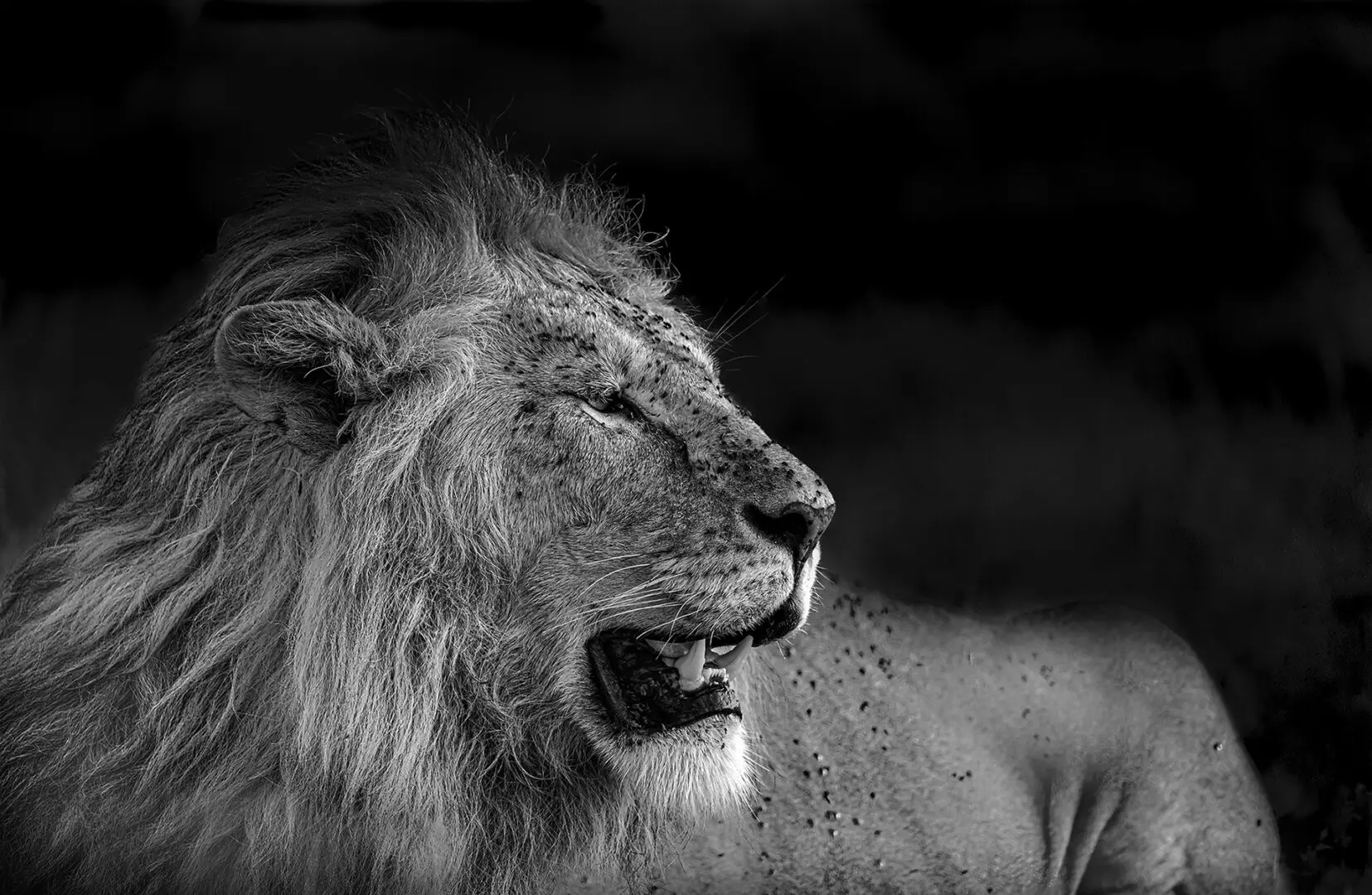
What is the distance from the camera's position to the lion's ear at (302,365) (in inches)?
79.8

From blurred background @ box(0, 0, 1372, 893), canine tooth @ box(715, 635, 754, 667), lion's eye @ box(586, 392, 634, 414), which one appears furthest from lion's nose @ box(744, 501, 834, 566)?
blurred background @ box(0, 0, 1372, 893)

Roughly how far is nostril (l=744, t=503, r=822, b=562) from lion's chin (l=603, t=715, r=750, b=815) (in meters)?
0.30

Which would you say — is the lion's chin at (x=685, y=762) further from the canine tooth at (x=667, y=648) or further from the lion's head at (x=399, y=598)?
the canine tooth at (x=667, y=648)

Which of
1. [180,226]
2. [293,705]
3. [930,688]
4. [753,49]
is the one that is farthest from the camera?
[930,688]

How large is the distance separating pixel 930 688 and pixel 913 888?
410 millimetres

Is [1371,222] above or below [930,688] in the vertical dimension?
above

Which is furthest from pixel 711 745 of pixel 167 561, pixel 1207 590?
pixel 1207 590

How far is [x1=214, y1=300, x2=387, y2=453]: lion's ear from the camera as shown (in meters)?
2.03

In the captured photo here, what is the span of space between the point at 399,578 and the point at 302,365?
340 mm

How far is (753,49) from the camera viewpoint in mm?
2766

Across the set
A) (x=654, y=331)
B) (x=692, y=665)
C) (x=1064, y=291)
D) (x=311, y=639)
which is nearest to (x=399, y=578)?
(x=311, y=639)

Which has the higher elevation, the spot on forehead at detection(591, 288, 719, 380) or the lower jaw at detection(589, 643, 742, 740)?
the spot on forehead at detection(591, 288, 719, 380)

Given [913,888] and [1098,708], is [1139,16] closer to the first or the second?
[1098,708]

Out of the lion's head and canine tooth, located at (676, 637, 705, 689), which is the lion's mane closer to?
the lion's head
